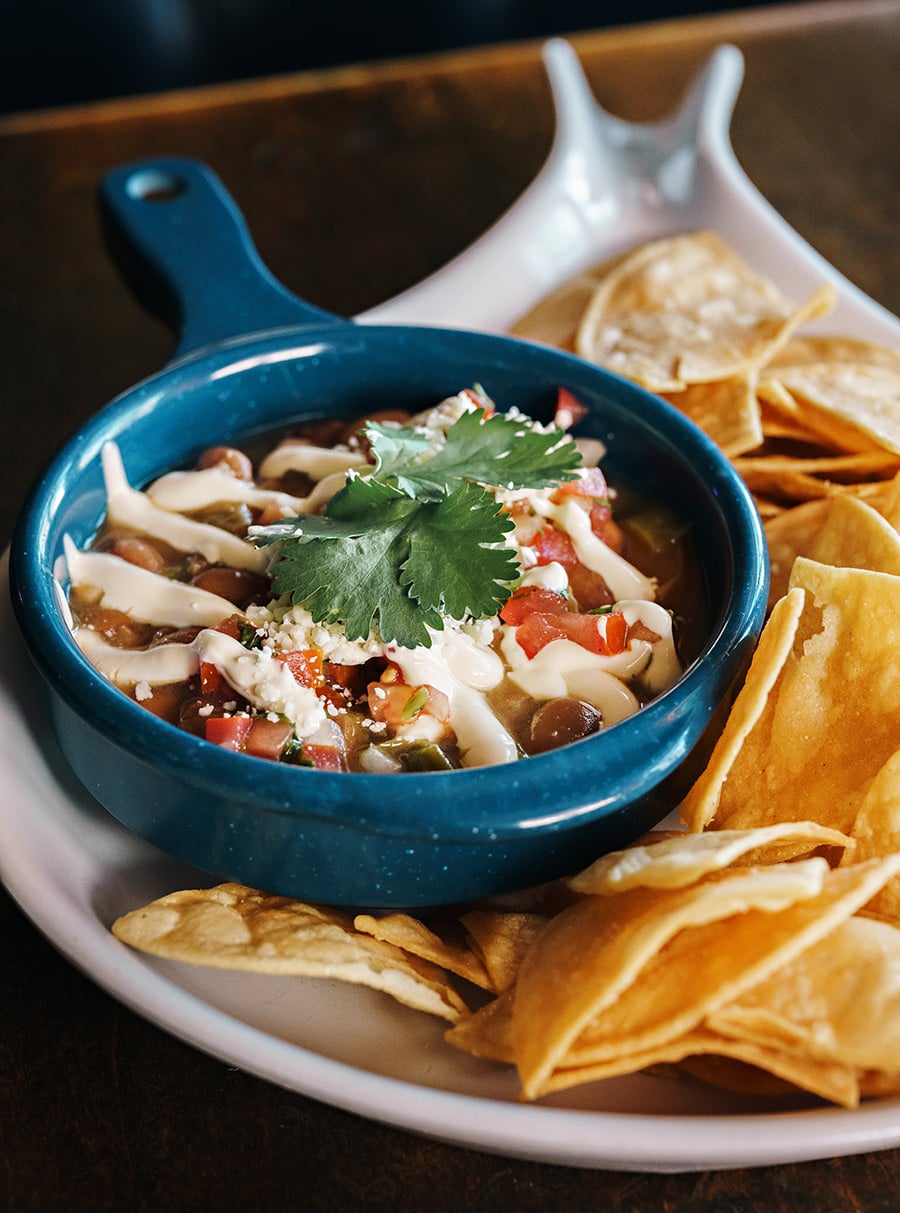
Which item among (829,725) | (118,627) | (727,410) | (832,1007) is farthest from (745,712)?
(118,627)

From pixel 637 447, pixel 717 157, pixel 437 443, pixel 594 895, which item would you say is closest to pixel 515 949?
pixel 594 895

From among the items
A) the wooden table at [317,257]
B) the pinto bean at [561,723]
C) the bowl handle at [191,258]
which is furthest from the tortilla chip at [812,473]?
the wooden table at [317,257]

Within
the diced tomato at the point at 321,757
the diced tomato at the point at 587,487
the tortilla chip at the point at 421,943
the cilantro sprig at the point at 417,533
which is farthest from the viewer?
the diced tomato at the point at 587,487

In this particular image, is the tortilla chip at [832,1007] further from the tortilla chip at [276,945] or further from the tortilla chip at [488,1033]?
the tortilla chip at [276,945]

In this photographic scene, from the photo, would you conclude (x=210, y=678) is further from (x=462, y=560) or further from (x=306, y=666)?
(x=462, y=560)

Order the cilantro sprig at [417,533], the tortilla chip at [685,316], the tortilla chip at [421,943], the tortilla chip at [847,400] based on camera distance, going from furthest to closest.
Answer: the tortilla chip at [685,316], the tortilla chip at [847,400], the cilantro sprig at [417,533], the tortilla chip at [421,943]

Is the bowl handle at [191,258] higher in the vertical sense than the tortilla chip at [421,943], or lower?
higher

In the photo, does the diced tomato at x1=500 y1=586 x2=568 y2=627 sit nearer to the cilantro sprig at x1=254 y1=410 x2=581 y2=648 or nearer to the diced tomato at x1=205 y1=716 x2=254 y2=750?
the cilantro sprig at x1=254 y1=410 x2=581 y2=648

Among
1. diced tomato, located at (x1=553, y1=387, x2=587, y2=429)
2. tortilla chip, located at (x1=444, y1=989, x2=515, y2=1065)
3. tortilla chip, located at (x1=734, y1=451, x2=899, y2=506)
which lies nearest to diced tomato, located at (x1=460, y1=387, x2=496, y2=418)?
diced tomato, located at (x1=553, y1=387, x2=587, y2=429)

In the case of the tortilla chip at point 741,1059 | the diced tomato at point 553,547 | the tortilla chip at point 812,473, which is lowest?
the tortilla chip at point 812,473
